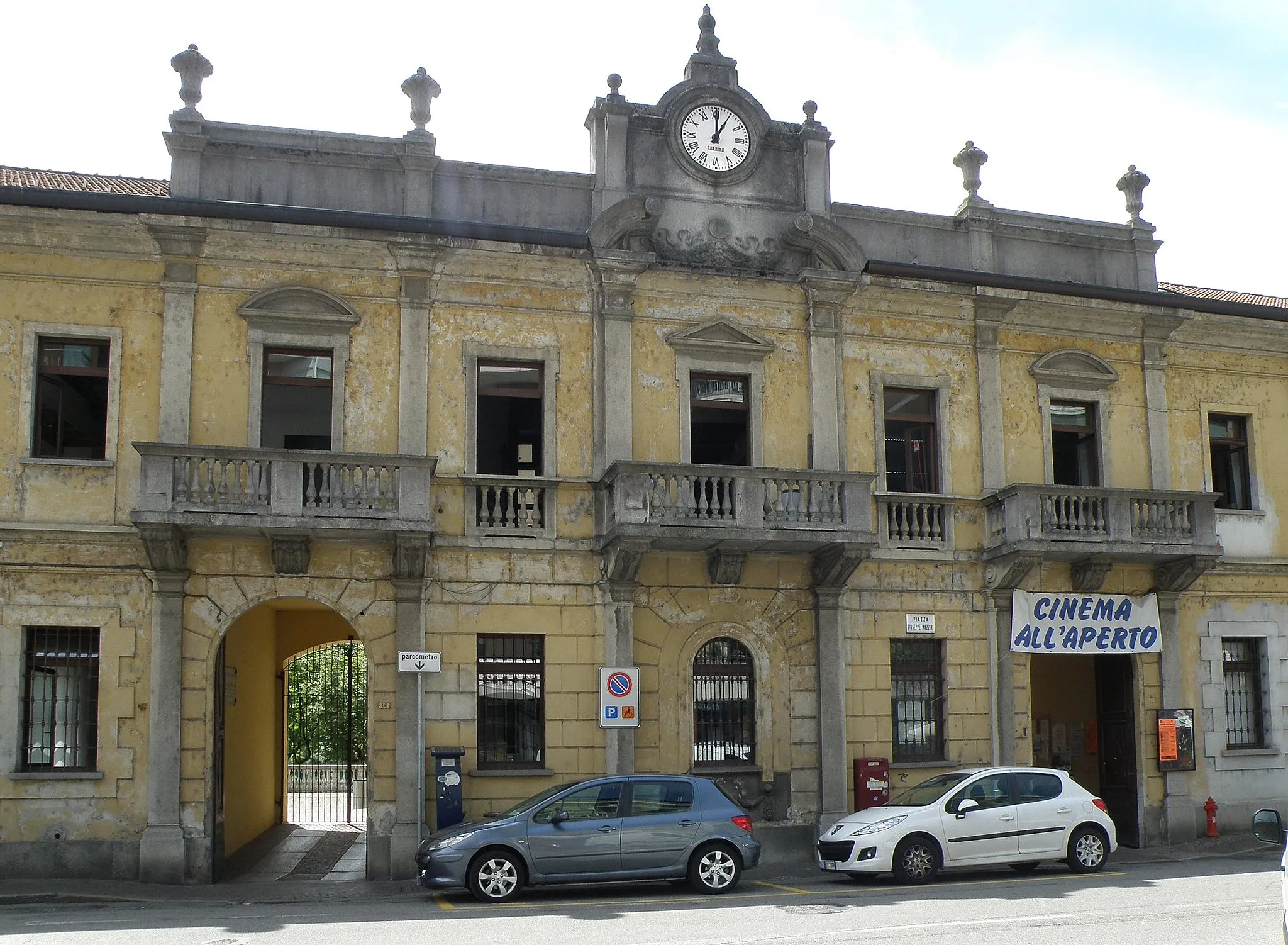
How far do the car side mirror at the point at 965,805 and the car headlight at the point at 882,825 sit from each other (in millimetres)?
752

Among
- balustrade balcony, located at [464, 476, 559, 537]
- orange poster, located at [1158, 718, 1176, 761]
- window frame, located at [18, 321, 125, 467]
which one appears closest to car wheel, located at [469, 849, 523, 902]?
balustrade balcony, located at [464, 476, 559, 537]

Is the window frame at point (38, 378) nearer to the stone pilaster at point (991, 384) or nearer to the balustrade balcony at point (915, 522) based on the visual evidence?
the balustrade balcony at point (915, 522)

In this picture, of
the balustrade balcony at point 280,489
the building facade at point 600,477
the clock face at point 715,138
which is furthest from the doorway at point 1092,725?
the balustrade balcony at point 280,489

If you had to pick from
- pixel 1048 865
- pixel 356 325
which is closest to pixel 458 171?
Answer: pixel 356 325

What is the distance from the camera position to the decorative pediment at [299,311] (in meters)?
18.7

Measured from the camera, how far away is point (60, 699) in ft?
58.2

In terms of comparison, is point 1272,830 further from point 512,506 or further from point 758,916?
point 512,506

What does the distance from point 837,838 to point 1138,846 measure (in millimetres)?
7162

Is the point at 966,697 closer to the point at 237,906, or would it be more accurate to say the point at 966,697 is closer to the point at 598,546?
the point at 598,546

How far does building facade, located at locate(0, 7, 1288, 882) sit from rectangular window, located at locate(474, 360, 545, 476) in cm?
6

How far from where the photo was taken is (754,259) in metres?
20.8

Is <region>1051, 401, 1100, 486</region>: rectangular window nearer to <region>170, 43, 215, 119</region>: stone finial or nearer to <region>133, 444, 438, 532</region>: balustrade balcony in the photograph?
<region>133, 444, 438, 532</region>: balustrade balcony

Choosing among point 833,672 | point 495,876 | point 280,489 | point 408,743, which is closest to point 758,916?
point 495,876

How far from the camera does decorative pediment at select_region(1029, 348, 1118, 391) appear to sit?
22.0 m
